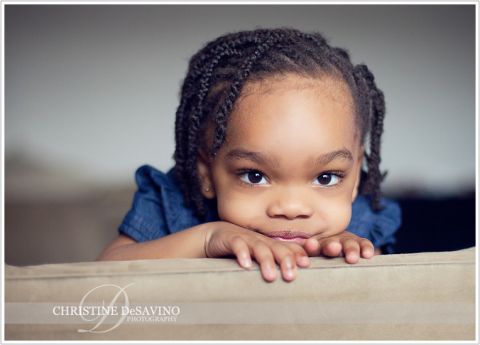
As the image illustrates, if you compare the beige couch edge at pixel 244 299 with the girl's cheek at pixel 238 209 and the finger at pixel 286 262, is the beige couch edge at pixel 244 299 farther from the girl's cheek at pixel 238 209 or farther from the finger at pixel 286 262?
the girl's cheek at pixel 238 209

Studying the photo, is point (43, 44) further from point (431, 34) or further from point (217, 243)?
point (217, 243)

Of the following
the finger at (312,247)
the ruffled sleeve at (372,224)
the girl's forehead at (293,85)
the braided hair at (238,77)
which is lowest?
the finger at (312,247)

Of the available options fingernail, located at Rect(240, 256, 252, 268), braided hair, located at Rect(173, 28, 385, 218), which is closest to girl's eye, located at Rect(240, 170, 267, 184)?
braided hair, located at Rect(173, 28, 385, 218)

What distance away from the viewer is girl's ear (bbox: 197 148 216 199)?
4.88ft

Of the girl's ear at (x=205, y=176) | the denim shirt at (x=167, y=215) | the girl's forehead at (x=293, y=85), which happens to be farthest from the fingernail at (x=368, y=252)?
the denim shirt at (x=167, y=215)

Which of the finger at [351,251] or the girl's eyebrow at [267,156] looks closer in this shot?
the finger at [351,251]

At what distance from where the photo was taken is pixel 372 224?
177cm

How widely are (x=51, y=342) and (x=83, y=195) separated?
257 centimetres

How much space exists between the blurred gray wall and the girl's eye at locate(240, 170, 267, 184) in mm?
1490

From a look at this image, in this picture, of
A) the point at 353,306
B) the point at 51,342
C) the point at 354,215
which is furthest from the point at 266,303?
the point at 354,215

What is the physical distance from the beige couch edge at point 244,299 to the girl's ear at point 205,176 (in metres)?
0.55

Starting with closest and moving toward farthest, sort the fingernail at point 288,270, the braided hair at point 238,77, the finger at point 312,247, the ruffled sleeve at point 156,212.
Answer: the fingernail at point 288,270 < the finger at point 312,247 < the braided hair at point 238,77 < the ruffled sleeve at point 156,212

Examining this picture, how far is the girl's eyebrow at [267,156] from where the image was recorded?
1.23m

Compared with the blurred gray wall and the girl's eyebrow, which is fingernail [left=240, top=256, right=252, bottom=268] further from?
the blurred gray wall
